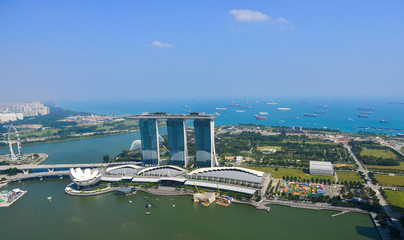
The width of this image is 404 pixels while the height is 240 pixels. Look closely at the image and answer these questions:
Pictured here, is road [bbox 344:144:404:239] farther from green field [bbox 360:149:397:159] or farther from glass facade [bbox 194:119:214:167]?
glass facade [bbox 194:119:214:167]

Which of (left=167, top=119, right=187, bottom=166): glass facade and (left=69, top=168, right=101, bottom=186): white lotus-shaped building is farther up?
(left=167, top=119, right=187, bottom=166): glass facade

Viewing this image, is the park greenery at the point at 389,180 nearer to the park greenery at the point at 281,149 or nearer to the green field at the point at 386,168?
the green field at the point at 386,168

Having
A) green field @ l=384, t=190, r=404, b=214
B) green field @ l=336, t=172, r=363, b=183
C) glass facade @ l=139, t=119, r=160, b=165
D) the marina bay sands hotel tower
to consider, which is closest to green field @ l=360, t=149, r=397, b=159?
green field @ l=336, t=172, r=363, b=183

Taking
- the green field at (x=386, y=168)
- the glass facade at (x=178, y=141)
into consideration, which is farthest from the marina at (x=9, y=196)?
the green field at (x=386, y=168)

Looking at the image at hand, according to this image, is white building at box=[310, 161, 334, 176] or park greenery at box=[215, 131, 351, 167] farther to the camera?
park greenery at box=[215, 131, 351, 167]

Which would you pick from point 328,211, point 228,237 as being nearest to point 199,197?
point 228,237

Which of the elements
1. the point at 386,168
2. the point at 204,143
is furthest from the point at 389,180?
the point at 204,143
